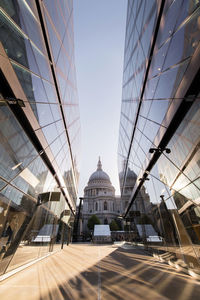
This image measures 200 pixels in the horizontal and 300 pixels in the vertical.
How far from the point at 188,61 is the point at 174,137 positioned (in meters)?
3.03

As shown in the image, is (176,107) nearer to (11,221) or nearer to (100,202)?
(11,221)

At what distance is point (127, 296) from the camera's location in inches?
152

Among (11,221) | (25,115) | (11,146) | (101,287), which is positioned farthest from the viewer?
(11,221)

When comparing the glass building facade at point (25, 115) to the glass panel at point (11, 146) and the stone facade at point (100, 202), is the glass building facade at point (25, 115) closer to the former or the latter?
the glass panel at point (11, 146)

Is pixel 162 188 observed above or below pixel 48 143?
below

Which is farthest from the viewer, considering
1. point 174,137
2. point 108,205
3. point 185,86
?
point 108,205

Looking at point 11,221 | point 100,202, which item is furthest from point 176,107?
point 100,202

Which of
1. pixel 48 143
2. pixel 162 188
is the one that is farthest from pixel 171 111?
pixel 48 143

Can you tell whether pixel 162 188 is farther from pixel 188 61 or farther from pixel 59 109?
pixel 59 109

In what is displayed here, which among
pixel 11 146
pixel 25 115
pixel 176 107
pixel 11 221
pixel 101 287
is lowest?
pixel 101 287

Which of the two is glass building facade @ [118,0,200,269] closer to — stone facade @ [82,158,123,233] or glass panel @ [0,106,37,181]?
glass panel @ [0,106,37,181]

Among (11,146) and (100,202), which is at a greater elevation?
(100,202)

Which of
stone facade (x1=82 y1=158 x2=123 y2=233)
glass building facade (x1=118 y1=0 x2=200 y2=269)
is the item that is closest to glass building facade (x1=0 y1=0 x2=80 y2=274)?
glass building facade (x1=118 y1=0 x2=200 y2=269)

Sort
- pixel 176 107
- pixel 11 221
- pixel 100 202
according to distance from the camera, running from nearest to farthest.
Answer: pixel 176 107 → pixel 11 221 → pixel 100 202
